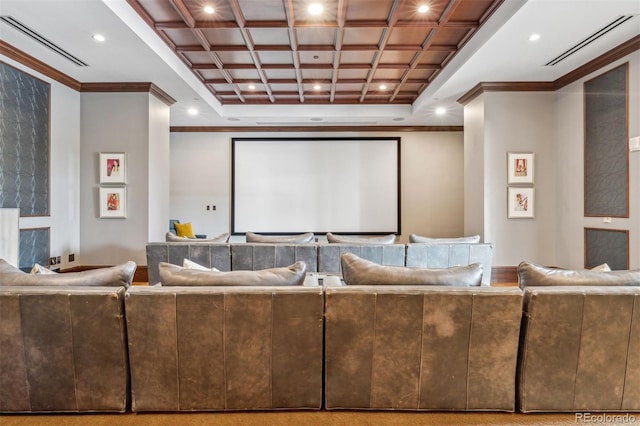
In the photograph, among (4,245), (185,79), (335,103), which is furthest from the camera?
(335,103)

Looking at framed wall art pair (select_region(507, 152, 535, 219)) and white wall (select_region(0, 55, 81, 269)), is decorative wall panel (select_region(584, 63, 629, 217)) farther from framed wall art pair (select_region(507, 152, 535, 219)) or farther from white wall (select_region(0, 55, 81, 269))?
white wall (select_region(0, 55, 81, 269))

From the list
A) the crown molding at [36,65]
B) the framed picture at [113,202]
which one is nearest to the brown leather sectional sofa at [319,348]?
the crown molding at [36,65]

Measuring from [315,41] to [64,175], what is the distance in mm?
3905

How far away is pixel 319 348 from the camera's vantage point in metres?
1.75

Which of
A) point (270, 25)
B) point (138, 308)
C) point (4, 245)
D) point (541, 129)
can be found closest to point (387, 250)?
point (138, 308)

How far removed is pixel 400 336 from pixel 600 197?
416cm

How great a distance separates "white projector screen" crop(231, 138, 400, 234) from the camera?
7938 mm

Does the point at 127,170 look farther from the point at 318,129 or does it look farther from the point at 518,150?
the point at 518,150

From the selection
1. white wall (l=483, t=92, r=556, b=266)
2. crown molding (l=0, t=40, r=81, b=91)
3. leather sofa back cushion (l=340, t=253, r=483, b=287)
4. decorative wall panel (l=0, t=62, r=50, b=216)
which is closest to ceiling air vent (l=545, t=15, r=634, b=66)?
white wall (l=483, t=92, r=556, b=266)

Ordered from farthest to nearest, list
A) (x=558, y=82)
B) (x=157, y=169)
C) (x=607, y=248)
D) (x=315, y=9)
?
(x=157, y=169)
(x=558, y=82)
(x=607, y=248)
(x=315, y=9)

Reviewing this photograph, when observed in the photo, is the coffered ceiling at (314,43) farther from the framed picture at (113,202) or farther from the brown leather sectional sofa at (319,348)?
the brown leather sectional sofa at (319,348)

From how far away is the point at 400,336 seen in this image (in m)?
1.74

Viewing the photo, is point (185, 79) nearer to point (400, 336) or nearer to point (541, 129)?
point (400, 336)

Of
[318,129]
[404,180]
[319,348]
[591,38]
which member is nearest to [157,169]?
[318,129]
